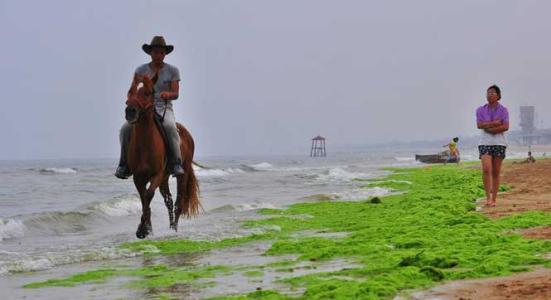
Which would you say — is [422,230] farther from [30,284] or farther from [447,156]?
[447,156]

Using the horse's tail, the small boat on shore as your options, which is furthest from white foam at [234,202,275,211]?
the small boat on shore

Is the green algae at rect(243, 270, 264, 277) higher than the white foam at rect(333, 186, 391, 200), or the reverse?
the green algae at rect(243, 270, 264, 277)

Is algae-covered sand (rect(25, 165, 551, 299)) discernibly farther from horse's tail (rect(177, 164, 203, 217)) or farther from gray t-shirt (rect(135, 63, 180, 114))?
gray t-shirt (rect(135, 63, 180, 114))

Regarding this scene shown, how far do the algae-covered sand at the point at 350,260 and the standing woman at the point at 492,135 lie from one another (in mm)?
1880

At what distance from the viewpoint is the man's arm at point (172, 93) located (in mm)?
9320

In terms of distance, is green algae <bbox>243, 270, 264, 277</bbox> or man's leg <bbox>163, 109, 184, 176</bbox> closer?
green algae <bbox>243, 270, 264, 277</bbox>

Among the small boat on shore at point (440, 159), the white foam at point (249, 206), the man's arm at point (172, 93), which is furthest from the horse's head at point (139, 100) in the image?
the small boat on shore at point (440, 159)

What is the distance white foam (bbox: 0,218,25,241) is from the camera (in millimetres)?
11485

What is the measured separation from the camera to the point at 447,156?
48.3 metres

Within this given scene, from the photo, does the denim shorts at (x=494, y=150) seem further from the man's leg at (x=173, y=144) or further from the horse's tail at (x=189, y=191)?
the man's leg at (x=173, y=144)

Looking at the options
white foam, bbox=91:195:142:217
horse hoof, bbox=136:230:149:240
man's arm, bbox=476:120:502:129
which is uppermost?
man's arm, bbox=476:120:502:129

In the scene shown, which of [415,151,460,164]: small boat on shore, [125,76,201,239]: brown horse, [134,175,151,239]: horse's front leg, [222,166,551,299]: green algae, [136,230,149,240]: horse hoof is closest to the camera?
[222,166,551,299]: green algae

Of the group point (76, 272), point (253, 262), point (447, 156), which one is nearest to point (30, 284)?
point (76, 272)

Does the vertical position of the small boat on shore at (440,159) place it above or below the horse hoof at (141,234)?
above
